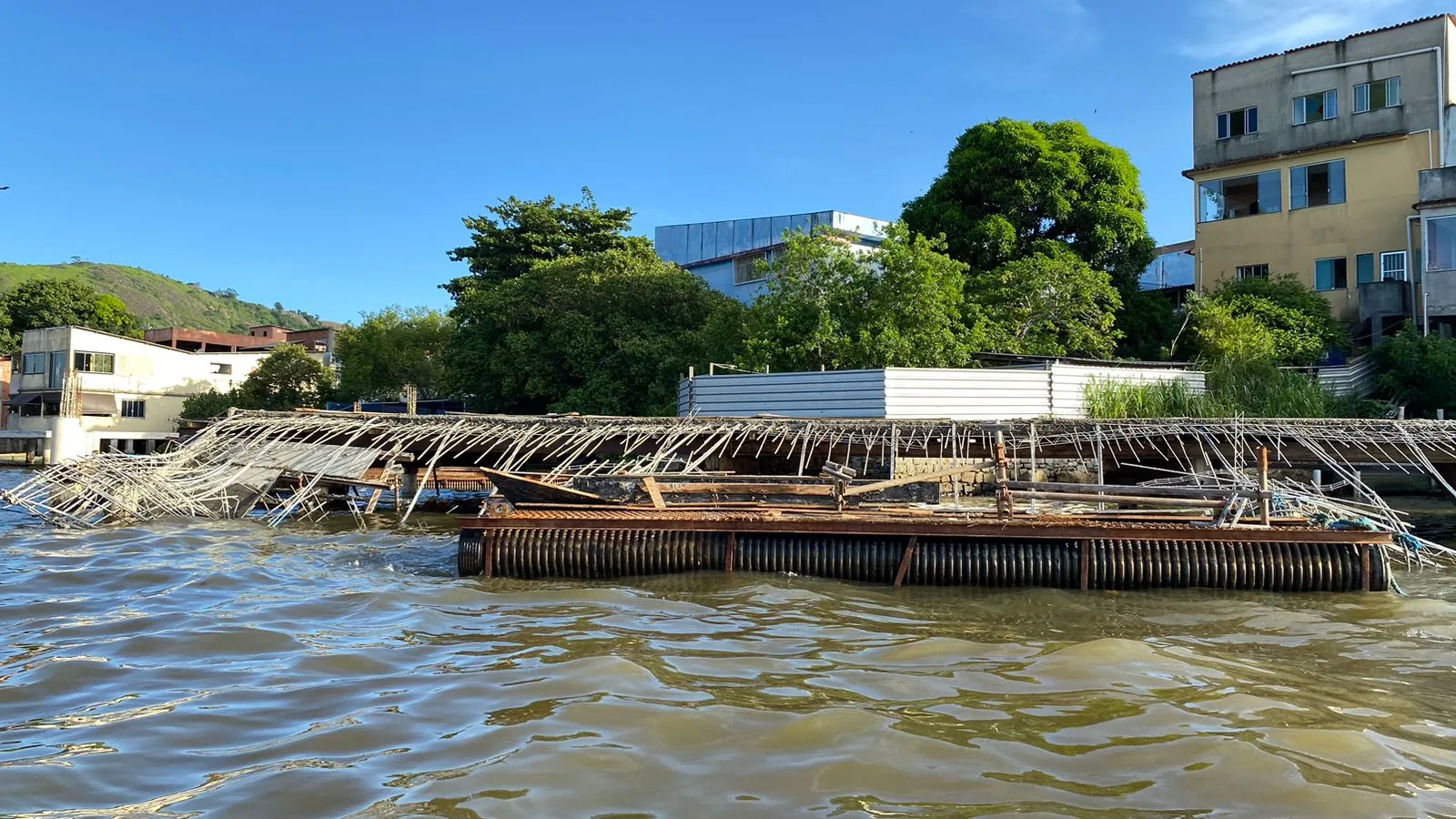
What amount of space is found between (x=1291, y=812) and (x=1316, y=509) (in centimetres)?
749

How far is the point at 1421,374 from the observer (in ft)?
64.5

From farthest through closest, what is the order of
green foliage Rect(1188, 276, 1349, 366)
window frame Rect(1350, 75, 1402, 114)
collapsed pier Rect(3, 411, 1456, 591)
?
1. window frame Rect(1350, 75, 1402, 114)
2. green foliage Rect(1188, 276, 1349, 366)
3. collapsed pier Rect(3, 411, 1456, 591)

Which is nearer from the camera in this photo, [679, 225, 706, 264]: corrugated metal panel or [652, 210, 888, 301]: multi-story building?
[652, 210, 888, 301]: multi-story building

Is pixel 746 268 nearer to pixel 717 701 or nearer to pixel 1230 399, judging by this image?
pixel 1230 399

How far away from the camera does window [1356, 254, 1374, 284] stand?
25.0 metres

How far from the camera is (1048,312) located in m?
22.9

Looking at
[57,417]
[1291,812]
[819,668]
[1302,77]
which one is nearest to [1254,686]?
[1291,812]

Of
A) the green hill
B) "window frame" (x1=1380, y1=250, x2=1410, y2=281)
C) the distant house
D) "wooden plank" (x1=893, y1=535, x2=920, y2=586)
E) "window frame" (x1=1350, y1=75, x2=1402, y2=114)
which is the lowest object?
"wooden plank" (x1=893, y1=535, x2=920, y2=586)

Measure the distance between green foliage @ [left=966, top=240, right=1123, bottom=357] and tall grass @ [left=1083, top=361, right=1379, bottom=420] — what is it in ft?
11.9

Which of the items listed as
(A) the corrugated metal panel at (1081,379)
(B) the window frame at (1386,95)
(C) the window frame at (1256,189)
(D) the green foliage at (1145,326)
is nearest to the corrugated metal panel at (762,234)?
(C) the window frame at (1256,189)

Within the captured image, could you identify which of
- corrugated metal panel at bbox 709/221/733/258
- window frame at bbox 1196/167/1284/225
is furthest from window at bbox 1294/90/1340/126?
corrugated metal panel at bbox 709/221/733/258

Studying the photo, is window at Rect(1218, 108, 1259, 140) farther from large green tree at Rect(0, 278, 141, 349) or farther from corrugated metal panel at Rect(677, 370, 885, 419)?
large green tree at Rect(0, 278, 141, 349)

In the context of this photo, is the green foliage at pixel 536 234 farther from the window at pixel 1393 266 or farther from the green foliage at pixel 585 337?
the window at pixel 1393 266

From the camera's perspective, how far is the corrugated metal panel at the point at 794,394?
58.7ft
